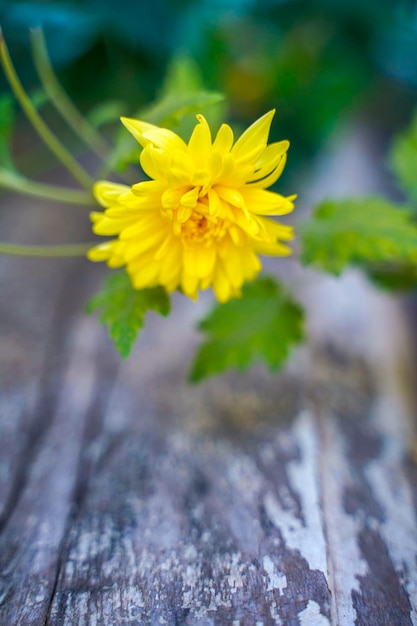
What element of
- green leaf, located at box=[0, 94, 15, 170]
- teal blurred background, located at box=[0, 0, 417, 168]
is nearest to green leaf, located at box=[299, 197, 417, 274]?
green leaf, located at box=[0, 94, 15, 170]

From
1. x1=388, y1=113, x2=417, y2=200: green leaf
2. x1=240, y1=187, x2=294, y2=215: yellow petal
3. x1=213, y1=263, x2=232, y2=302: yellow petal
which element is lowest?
x1=213, y1=263, x2=232, y2=302: yellow petal

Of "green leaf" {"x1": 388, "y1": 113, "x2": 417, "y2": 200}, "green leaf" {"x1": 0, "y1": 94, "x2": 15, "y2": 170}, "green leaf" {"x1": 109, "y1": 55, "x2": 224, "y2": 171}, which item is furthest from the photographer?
"green leaf" {"x1": 388, "y1": 113, "x2": 417, "y2": 200}

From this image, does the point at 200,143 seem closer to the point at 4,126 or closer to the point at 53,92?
the point at 4,126

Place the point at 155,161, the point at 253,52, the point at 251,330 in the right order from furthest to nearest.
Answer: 1. the point at 253,52
2. the point at 251,330
3. the point at 155,161

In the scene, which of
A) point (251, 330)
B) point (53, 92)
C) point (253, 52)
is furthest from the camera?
point (253, 52)

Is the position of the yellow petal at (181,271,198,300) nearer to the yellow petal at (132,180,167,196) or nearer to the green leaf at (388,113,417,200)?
the yellow petal at (132,180,167,196)

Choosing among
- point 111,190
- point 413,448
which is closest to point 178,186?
point 111,190

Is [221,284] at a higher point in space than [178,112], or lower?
lower

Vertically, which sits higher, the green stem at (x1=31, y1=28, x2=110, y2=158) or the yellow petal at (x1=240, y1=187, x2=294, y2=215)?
the green stem at (x1=31, y1=28, x2=110, y2=158)

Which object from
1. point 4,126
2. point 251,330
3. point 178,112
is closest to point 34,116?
point 4,126
